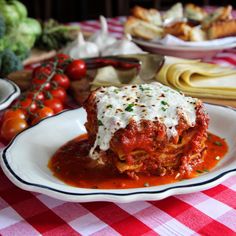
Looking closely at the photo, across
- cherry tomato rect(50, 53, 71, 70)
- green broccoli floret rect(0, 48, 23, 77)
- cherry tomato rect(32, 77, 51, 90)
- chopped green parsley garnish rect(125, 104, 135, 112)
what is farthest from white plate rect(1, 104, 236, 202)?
green broccoli floret rect(0, 48, 23, 77)

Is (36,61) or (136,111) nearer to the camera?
(136,111)

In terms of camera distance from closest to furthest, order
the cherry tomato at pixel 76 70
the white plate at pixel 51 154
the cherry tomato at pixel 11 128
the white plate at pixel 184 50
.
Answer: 1. the white plate at pixel 51 154
2. the cherry tomato at pixel 11 128
3. the cherry tomato at pixel 76 70
4. the white plate at pixel 184 50

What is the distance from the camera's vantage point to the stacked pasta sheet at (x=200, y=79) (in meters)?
1.89

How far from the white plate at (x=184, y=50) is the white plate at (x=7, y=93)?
94 cm

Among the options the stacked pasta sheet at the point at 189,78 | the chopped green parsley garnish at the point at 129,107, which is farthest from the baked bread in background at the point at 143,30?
the chopped green parsley garnish at the point at 129,107

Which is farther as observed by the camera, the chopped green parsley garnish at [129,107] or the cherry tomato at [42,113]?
the cherry tomato at [42,113]

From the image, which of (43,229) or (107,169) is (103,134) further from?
(43,229)

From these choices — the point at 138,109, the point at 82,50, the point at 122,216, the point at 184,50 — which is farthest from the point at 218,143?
the point at 82,50

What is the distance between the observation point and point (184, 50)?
2.47m

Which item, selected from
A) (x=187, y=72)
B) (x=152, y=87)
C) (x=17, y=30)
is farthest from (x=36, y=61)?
(x=152, y=87)

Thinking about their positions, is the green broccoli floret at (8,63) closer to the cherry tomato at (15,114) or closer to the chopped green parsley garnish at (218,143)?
the cherry tomato at (15,114)

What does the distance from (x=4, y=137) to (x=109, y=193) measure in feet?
2.34

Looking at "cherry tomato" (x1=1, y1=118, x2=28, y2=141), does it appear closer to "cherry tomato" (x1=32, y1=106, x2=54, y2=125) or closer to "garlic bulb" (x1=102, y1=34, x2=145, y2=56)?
"cherry tomato" (x1=32, y1=106, x2=54, y2=125)

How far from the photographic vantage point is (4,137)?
1698 mm
